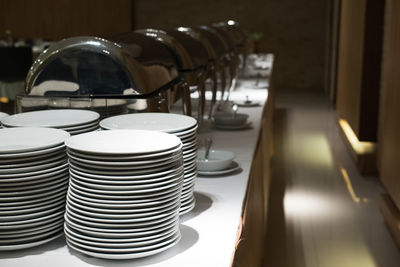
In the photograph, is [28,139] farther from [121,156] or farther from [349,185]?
[349,185]

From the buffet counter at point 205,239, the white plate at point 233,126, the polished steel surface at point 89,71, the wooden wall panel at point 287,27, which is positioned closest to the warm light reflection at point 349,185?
the white plate at point 233,126

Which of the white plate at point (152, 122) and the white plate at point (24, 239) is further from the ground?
the white plate at point (152, 122)

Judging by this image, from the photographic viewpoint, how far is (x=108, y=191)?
3.29 ft

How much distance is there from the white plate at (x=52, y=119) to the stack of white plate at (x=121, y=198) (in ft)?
1.03

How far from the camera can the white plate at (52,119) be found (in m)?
1.34

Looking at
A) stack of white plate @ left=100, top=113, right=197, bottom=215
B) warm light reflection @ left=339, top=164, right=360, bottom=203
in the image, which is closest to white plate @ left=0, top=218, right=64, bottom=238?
stack of white plate @ left=100, top=113, right=197, bottom=215

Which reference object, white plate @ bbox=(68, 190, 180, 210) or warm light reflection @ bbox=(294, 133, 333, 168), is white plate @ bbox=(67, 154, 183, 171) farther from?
warm light reflection @ bbox=(294, 133, 333, 168)

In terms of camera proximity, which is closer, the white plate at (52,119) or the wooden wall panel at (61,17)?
the white plate at (52,119)

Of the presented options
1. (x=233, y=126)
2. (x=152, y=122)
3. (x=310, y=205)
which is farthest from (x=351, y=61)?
(x=152, y=122)

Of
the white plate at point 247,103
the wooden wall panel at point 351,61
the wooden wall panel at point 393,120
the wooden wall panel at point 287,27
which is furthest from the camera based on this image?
the wooden wall panel at point 287,27

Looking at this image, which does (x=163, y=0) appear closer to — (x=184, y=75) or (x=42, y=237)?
(x=184, y=75)

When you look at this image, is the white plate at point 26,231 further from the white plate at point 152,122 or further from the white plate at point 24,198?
the white plate at point 152,122

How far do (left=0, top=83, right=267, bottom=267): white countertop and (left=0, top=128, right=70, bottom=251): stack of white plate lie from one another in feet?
0.09

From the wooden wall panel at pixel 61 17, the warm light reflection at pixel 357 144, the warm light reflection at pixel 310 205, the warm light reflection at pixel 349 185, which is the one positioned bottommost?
the warm light reflection at pixel 310 205
